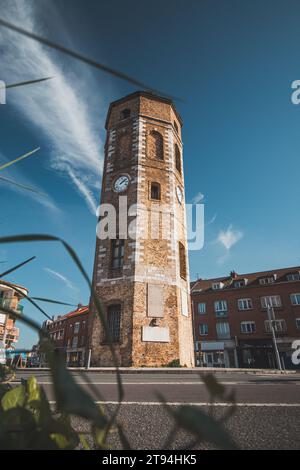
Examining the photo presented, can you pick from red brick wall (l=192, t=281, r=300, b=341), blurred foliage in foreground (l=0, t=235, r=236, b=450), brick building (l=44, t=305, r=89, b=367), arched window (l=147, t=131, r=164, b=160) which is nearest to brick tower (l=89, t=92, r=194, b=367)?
arched window (l=147, t=131, r=164, b=160)

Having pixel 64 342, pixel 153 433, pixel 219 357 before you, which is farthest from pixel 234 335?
pixel 153 433

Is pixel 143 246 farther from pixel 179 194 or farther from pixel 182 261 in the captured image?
pixel 179 194

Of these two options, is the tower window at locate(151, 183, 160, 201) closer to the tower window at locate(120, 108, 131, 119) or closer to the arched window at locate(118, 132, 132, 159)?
the arched window at locate(118, 132, 132, 159)

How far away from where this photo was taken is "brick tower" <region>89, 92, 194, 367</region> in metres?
12.5

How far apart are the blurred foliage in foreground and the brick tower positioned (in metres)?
12.2

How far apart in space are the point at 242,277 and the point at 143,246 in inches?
1006

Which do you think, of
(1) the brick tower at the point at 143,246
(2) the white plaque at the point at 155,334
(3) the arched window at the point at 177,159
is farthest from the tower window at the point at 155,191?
(2) the white plaque at the point at 155,334

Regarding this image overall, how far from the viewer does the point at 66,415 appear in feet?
1.89

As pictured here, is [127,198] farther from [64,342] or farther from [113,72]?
[64,342]

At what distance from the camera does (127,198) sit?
15.4 meters

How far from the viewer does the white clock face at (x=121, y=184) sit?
52.4 ft

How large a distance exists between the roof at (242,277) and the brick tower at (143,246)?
21.2 metres

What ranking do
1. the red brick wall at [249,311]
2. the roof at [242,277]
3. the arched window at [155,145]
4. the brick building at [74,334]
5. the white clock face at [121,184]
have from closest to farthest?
the white clock face at [121,184] → the arched window at [155,145] → the red brick wall at [249,311] → the roof at [242,277] → the brick building at [74,334]

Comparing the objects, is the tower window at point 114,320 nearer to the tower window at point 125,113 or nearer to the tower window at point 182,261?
the tower window at point 182,261
